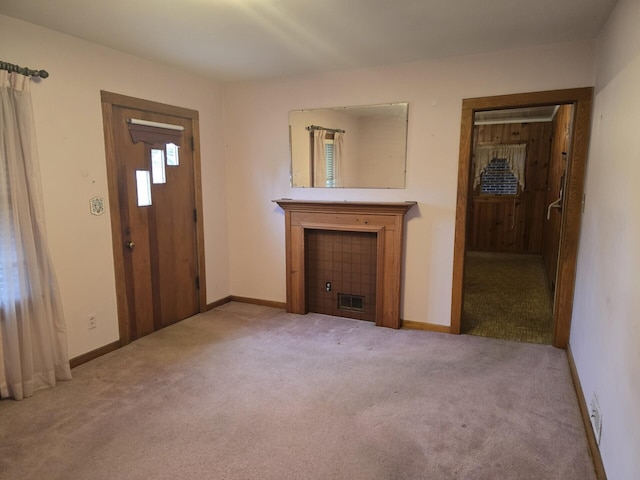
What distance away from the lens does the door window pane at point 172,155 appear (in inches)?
143

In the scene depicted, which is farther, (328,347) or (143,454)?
(328,347)

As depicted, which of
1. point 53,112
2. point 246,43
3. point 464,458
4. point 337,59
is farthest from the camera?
point 337,59

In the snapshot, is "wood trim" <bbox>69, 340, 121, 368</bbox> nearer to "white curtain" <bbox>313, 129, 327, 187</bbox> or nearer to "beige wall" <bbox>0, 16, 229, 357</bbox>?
"beige wall" <bbox>0, 16, 229, 357</bbox>

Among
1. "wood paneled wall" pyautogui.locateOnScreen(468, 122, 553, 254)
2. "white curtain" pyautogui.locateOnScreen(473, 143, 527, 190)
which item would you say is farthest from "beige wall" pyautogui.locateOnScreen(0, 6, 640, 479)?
"white curtain" pyautogui.locateOnScreen(473, 143, 527, 190)

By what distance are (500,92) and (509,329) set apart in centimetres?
210

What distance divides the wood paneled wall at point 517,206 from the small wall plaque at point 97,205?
5870 mm

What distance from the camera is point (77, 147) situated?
2.89 m

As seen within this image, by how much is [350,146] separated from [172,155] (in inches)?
65.1

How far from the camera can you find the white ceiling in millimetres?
2320

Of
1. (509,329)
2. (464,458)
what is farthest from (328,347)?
(509,329)

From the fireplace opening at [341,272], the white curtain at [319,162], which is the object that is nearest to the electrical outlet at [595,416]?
the fireplace opening at [341,272]

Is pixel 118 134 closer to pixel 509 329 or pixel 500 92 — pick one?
pixel 500 92

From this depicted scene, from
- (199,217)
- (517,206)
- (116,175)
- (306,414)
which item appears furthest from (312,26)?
(517,206)

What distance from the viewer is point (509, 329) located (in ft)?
12.2
